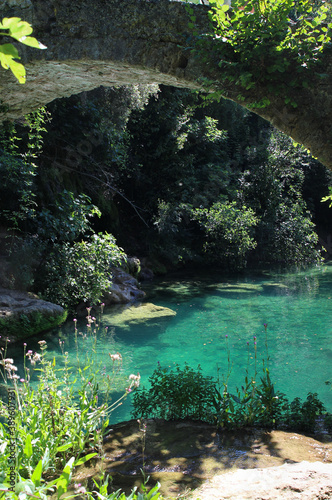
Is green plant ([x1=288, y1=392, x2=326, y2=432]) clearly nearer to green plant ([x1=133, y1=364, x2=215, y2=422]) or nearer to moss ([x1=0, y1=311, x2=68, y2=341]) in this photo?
green plant ([x1=133, y1=364, x2=215, y2=422])

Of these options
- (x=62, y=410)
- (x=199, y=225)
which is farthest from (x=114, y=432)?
(x=199, y=225)

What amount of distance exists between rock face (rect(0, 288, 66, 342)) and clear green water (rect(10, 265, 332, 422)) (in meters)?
0.20

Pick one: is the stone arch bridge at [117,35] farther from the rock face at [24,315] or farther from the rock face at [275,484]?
the rock face at [24,315]

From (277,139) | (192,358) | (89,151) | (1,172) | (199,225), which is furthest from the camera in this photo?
(277,139)

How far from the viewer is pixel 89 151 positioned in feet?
34.0

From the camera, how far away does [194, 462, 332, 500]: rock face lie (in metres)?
1.93

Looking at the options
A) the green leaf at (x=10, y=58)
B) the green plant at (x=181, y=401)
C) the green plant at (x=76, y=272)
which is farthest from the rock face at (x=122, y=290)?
the green leaf at (x=10, y=58)

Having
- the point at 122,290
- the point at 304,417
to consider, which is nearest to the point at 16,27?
the point at 304,417

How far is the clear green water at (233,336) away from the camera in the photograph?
537 cm

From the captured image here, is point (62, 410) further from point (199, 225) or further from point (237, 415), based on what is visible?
point (199, 225)

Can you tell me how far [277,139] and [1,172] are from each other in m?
13.0

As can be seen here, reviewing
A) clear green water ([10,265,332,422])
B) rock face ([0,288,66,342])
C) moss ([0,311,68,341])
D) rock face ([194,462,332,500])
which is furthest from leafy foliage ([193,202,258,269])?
rock face ([194,462,332,500])

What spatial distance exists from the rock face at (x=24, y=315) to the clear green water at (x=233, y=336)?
0.64ft

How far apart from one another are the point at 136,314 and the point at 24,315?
2.44 metres
